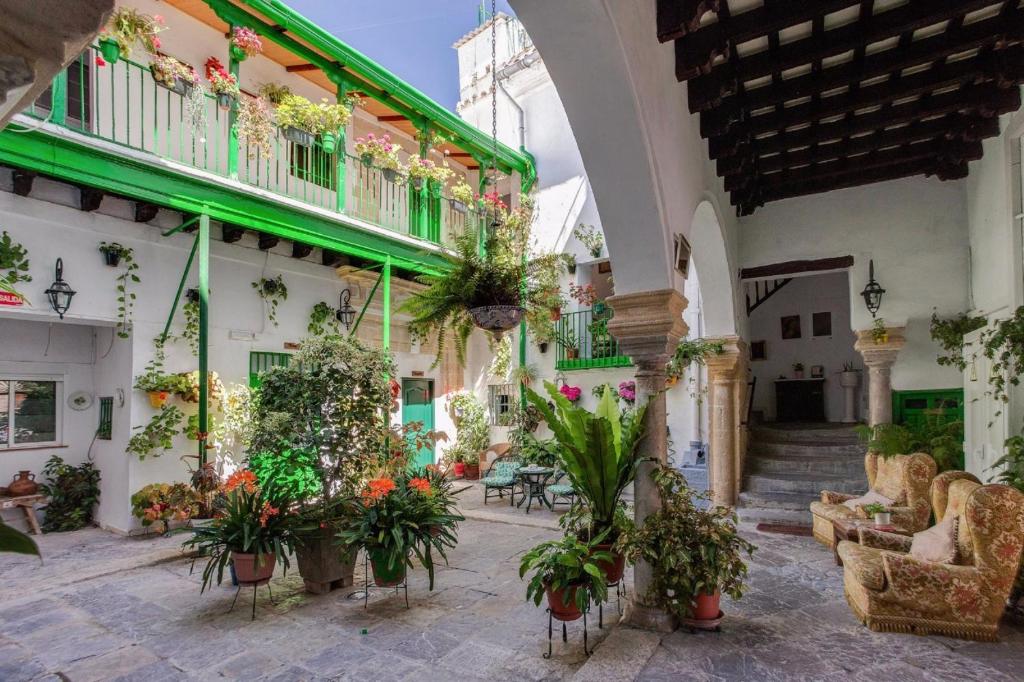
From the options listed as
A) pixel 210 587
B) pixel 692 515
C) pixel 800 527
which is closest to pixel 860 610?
pixel 692 515

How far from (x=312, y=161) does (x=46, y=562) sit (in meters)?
5.87

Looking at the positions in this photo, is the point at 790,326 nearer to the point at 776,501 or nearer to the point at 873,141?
the point at 776,501

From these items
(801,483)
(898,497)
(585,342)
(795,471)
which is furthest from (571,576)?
(585,342)

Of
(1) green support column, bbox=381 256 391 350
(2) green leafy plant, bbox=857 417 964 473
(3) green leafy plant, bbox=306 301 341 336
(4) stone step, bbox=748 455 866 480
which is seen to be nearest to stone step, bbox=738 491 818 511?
(4) stone step, bbox=748 455 866 480

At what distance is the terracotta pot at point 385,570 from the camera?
419cm

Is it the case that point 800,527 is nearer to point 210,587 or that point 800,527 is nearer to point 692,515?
point 692,515

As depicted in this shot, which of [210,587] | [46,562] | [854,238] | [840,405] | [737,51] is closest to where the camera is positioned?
[737,51]

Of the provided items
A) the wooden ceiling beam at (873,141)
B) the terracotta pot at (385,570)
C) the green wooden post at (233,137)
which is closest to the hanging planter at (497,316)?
the terracotta pot at (385,570)

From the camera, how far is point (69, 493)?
7008mm

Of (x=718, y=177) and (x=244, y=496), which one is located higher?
(x=718, y=177)

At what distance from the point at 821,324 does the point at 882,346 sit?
184 inches

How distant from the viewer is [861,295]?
7.08 metres

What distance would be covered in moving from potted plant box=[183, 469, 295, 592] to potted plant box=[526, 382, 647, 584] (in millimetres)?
2172

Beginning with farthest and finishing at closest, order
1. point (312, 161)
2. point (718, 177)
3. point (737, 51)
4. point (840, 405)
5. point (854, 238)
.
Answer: point (840, 405)
point (312, 161)
point (854, 238)
point (718, 177)
point (737, 51)
